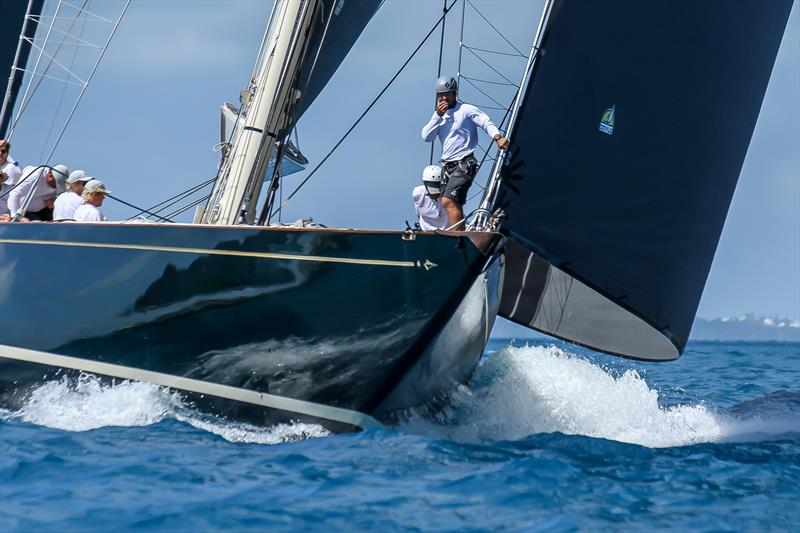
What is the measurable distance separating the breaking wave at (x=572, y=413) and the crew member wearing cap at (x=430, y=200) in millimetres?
1296

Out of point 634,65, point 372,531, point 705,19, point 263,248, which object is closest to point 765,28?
point 705,19

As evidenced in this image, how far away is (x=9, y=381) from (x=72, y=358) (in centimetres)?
84

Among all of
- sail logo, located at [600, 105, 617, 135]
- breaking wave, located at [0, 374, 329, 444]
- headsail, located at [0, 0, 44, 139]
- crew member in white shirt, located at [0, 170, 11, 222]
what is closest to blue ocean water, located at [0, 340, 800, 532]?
breaking wave, located at [0, 374, 329, 444]

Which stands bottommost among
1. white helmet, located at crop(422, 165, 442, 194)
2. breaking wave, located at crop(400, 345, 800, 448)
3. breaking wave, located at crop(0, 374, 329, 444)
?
breaking wave, located at crop(0, 374, 329, 444)

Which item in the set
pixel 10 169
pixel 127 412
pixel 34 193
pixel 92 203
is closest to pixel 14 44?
pixel 10 169

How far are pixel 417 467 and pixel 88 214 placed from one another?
3527 millimetres

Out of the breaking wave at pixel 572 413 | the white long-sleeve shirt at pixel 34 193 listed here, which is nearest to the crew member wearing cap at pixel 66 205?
the white long-sleeve shirt at pixel 34 193

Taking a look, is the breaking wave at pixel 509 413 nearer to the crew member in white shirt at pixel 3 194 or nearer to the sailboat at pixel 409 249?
the sailboat at pixel 409 249

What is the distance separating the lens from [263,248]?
695 centimetres

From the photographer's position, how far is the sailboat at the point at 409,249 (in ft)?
22.7

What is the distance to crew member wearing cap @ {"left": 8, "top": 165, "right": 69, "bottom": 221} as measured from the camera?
9.06 m

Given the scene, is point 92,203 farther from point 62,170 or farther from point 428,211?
point 428,211

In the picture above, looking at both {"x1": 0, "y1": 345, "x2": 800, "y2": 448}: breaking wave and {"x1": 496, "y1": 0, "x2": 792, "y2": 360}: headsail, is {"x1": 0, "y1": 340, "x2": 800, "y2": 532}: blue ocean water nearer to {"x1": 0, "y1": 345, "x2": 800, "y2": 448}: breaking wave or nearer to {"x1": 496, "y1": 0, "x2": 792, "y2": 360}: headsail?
{"x1": 0, "y1": 345, "x2": 800, "y2": 448}: breaking wave

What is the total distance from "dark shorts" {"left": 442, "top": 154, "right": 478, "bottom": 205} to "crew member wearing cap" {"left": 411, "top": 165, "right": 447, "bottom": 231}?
0.12 meters
